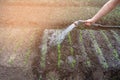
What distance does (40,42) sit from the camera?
8.82 ft

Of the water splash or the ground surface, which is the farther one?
the water splash

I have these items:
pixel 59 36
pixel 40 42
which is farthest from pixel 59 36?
pixel 40 42

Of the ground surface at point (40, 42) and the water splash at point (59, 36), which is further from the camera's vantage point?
the water splash at point (59, 36)

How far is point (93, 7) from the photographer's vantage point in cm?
352

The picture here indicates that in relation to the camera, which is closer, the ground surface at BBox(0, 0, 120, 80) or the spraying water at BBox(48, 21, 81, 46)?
the ground surface at BBox(0, 0, 120, 80)

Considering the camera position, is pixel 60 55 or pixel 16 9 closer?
pixel 60 55

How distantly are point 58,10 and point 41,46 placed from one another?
36.3 inches

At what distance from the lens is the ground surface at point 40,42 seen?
2.24 meters

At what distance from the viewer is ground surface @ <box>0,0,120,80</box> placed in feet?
7.34

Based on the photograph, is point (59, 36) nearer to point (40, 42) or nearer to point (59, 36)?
point (59, 36)

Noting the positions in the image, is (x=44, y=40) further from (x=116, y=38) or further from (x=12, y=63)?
(x=116, y=38)

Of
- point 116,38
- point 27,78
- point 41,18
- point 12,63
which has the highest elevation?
point 41,18

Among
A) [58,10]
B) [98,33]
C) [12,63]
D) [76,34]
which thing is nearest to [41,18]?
[58,10]

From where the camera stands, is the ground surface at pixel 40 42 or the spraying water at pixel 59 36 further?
the spraying water at pixel 59 36
